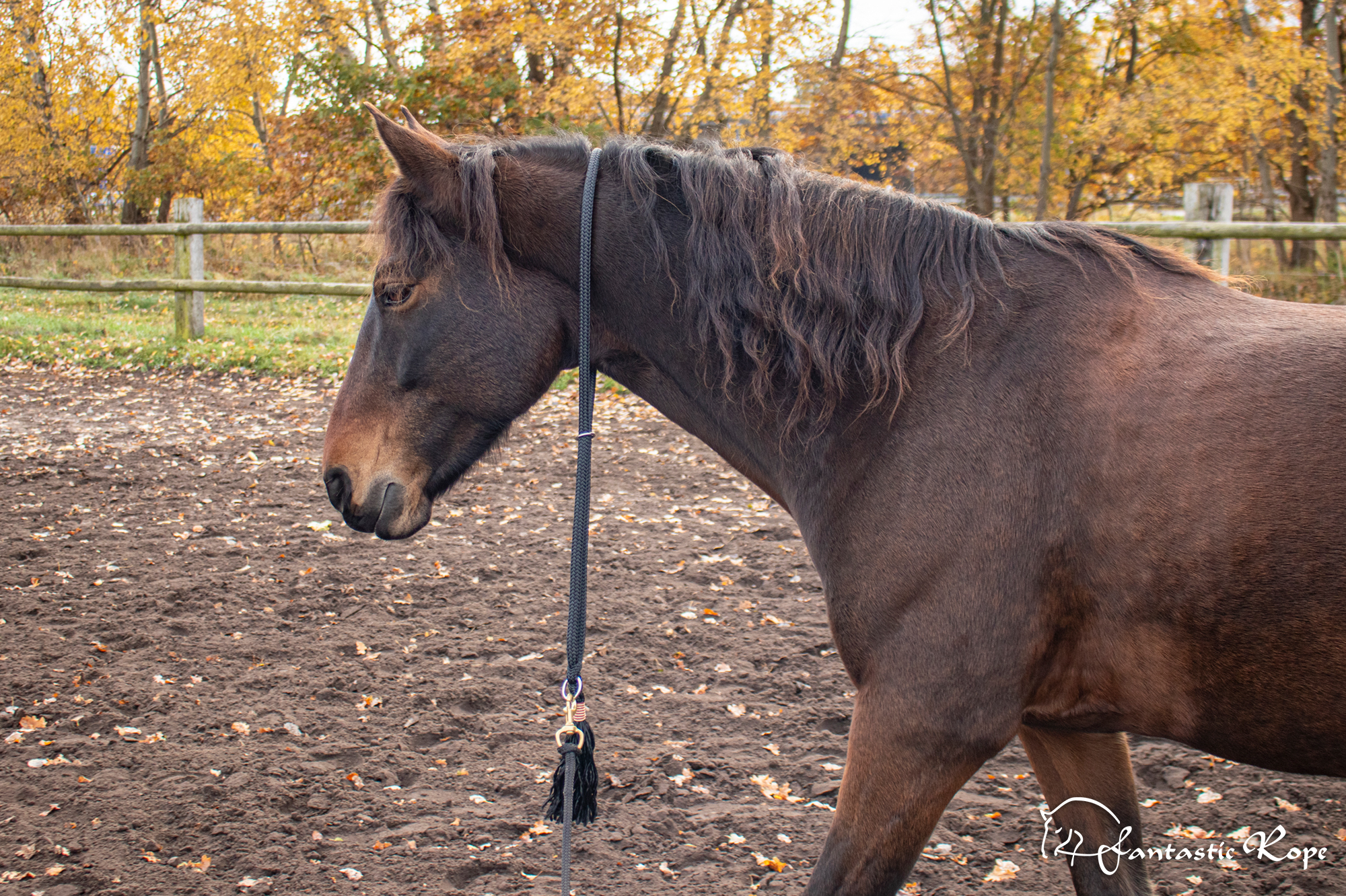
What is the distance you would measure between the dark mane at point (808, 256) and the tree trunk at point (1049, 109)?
10.7 m

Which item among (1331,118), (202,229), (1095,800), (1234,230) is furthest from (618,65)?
(1095,800)

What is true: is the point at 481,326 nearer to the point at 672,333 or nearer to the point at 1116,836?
the point at 672,333

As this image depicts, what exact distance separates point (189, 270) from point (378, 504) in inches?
418

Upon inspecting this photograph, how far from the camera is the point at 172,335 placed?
11.0 meters

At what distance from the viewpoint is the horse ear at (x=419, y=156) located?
1952 mm

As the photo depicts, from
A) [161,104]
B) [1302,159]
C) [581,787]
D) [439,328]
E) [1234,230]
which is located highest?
[161,104]

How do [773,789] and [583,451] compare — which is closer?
[583,451]

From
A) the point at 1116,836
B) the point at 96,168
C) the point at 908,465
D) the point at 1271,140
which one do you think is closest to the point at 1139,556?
the point at 908,465

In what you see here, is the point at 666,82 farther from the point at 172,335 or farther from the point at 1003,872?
the point at 1003,872

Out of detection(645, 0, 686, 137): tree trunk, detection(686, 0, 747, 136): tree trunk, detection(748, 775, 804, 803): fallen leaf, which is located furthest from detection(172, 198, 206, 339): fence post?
detection(748, 775, 804, 803): fallen leaf

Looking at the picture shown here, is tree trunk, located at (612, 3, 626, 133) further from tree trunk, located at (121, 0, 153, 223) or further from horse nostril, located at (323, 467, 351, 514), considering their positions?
tree trunk, located at (121, 0, 153, 223)

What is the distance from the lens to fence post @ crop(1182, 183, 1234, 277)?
23.5 feet

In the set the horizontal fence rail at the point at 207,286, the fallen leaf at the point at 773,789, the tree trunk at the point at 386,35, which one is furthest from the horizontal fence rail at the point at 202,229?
the fallen leaf at the point at 773,789

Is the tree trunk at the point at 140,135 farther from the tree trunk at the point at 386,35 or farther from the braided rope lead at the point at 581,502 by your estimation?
the braided rope lead at the point at 581,502
